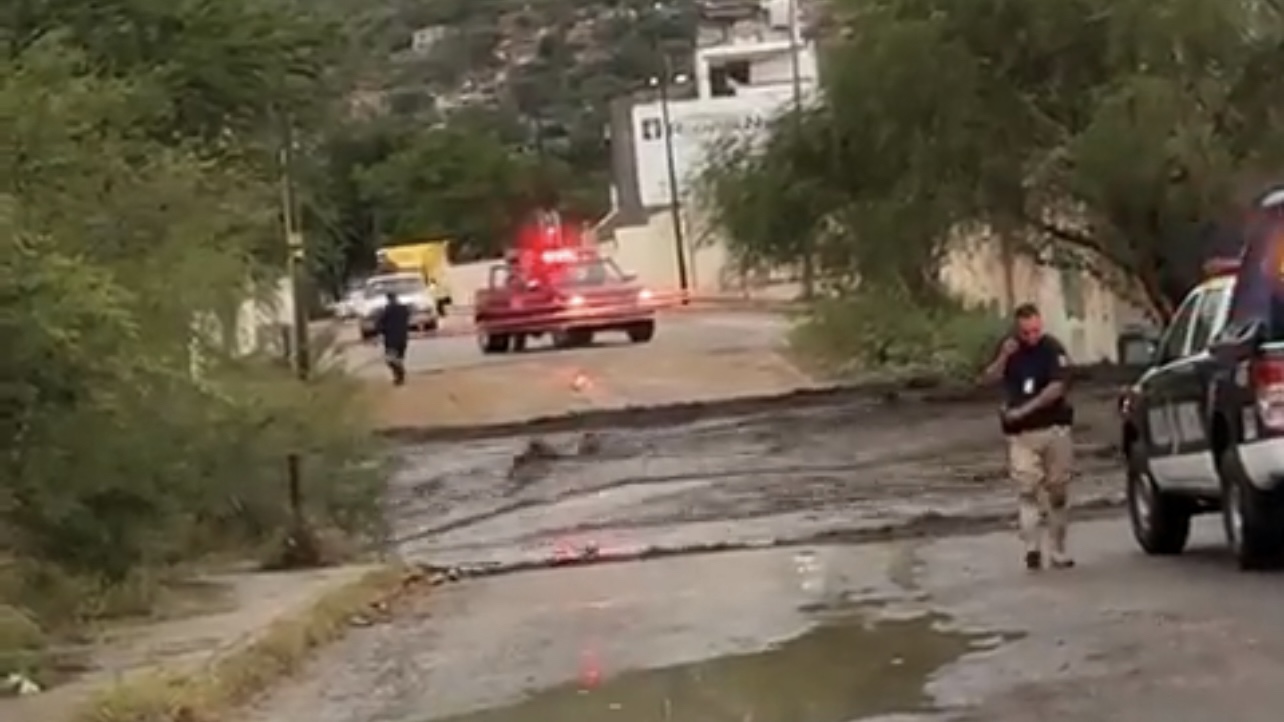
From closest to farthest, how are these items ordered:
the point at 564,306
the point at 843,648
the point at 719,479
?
the point at 843,648, the point at 719,479, the point at 564,306

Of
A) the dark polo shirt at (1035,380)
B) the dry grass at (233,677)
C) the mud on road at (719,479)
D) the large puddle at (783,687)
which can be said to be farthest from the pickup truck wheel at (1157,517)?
the dry grass at (233,677)

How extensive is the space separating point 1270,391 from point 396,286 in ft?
182

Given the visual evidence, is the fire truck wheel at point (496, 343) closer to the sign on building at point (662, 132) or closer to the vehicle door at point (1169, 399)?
the vehicle door at point (1169, 399)

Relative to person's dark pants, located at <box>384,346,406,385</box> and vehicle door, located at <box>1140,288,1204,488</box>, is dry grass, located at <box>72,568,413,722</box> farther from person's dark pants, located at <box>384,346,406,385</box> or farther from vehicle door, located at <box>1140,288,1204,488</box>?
person's dark pants, located at <box>384,346,406,385</box>

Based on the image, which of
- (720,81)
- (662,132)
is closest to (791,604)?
(662,132)

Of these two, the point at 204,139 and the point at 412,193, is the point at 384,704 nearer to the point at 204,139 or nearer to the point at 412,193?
the point at 204,139

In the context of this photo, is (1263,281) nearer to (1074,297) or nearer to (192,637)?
(192,637)

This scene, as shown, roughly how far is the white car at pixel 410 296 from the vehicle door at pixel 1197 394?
4297 centimetres

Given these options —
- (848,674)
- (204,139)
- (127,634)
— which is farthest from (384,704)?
(204,139)

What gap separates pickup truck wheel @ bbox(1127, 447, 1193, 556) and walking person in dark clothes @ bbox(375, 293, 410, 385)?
2921 cm

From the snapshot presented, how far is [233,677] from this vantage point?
15.5 meters

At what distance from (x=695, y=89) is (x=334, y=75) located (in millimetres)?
108509

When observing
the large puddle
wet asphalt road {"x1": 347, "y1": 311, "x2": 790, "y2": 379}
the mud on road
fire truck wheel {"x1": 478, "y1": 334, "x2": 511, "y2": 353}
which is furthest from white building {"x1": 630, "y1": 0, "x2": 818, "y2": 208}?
the large puddle

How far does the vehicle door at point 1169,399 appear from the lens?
19406mm
